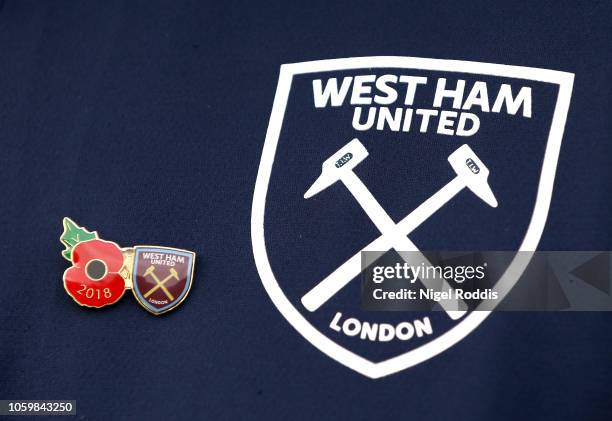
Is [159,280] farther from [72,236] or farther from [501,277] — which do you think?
[501,277]

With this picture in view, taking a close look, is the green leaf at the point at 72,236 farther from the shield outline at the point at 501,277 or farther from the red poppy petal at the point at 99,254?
the shield outline at the point at 501,277

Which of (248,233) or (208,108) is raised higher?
(208,108)

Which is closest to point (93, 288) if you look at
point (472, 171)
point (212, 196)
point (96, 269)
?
point (96, 269)

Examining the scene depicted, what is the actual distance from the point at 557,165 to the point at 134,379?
31.0 inches

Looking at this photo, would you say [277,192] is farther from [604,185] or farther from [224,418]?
[604,185]

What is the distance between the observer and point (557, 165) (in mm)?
1276

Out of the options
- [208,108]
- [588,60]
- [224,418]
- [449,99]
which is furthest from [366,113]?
[224,418]

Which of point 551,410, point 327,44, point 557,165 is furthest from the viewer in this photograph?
point 327,44

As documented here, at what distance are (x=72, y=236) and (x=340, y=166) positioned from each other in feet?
1.57

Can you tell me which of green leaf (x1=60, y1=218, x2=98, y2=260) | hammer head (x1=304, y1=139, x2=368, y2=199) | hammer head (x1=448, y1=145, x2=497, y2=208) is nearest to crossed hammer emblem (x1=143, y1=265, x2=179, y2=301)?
green leaf (x1=60, y1=218, x2=98, y2=260)

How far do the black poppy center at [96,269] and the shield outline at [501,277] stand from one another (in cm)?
25

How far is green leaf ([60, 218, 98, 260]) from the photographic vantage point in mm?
1301

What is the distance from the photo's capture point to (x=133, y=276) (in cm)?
126

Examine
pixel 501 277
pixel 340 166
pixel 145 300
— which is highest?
pixel 340 166
